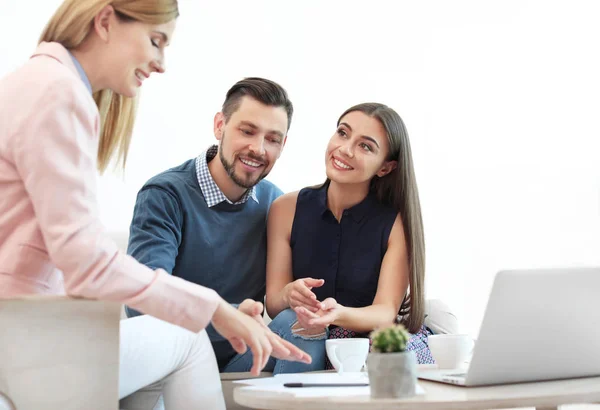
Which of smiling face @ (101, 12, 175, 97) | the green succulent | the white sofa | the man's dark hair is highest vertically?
smiling face @ (101, 12, 175, 97)

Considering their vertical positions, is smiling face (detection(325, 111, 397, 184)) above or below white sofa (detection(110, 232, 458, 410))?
above

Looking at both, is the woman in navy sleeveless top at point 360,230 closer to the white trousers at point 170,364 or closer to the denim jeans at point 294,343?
the denim jeans at point 294,343

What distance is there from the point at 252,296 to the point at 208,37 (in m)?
1.54

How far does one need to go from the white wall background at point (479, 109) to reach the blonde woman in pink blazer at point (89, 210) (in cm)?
215

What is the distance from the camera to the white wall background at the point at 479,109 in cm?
355

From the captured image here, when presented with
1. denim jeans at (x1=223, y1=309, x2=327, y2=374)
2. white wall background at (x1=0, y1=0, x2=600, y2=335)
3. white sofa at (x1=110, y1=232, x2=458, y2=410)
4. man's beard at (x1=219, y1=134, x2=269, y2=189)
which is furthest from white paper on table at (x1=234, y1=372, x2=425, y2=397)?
white wall background at (x1=0, y1=0, x2=600, y2=335)

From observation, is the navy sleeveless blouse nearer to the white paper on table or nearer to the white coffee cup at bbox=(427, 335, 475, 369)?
the white coffee cup at bbox=(427, 335, 475, 369)

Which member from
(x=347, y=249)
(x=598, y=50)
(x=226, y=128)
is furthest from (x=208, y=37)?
(x=598, y=50)

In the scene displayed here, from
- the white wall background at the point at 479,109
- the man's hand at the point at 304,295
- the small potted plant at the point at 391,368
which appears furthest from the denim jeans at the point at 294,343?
the white wall background at the point at 479,109

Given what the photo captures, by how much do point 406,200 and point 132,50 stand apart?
1.16 m

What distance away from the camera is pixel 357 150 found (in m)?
2.24

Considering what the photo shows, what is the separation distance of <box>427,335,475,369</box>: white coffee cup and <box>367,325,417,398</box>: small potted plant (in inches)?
16.8

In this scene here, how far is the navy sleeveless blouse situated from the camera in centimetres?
223

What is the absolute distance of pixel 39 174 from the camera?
1143mm
